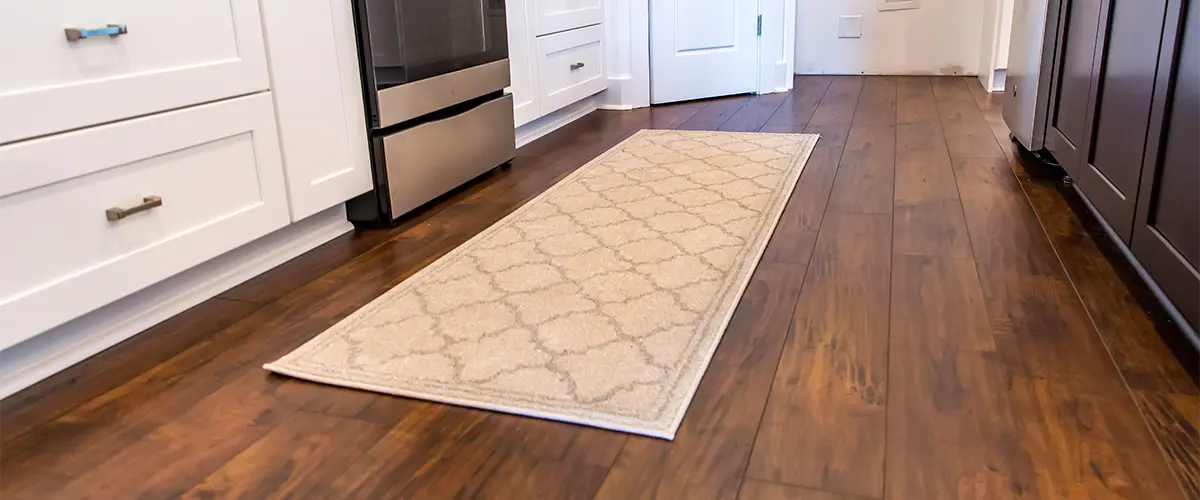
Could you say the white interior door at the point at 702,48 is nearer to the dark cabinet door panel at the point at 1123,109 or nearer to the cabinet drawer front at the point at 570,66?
→ the cabinet drawer front at the point at 570,66

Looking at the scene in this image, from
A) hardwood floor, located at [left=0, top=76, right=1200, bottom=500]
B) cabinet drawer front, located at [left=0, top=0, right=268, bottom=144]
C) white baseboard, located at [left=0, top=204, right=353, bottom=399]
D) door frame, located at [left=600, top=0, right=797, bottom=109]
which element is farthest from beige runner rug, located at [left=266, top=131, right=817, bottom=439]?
door frame, located at [left=600, top=0, right=797, bottom=109]

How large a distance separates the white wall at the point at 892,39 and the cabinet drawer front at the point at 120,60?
12.9 feet

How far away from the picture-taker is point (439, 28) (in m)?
2.45

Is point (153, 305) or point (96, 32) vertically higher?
point (96, 32)

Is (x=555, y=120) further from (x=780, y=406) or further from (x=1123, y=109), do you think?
(x=780, y=406)

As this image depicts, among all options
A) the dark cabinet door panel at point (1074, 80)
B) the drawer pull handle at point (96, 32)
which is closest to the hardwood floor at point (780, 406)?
the dark cabinet door panel at point (1074, 80)

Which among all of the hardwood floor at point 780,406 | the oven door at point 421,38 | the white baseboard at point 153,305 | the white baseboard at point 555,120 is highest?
the oven door at point 421,38

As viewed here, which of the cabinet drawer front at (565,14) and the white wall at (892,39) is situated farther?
the white wall at (892,39)

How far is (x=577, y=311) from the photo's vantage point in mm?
1722

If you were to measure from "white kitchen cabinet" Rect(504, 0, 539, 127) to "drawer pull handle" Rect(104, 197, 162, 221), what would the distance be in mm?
1583

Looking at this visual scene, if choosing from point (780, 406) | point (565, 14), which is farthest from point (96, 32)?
point (565, 14)

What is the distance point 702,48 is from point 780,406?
3293 mm

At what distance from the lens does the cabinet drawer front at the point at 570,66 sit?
11.3 ft

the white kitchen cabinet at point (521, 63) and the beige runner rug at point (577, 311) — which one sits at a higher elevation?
the white kitchen cabinet at point (521, 63)
